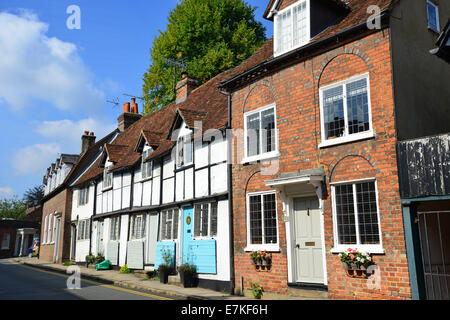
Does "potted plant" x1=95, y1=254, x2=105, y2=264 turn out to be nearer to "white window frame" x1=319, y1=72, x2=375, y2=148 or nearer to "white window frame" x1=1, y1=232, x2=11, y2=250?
"white window frame" x1=319, y1=72, x2=375, y2=148

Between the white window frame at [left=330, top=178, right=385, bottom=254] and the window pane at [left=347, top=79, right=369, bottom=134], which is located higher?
the window pane at [left=347, top=79, right=369, bottom=134]

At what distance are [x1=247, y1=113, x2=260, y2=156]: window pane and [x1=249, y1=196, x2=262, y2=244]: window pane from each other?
5.08 feet

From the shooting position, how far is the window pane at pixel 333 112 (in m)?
10.6

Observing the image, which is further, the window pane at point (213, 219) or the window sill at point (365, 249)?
the window pane at point (213, 219)

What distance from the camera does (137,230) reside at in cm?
2027

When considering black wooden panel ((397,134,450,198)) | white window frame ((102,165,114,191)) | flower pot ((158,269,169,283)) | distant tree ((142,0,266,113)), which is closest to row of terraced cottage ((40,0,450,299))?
black wooden panel ((397,134,450,198))

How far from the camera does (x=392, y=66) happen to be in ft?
31.6

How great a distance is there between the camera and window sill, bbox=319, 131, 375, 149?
9.75 meters

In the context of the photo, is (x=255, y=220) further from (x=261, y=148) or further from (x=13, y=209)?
(x=13, y=209)

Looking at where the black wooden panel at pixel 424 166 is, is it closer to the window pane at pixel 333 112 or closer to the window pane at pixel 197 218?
the window pane at pixel 333 112

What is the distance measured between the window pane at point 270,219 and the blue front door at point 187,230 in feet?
14.2

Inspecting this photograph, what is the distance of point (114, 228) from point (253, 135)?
42.4 feet

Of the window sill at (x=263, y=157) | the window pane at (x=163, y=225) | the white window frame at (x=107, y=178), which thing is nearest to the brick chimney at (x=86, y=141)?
the white window frame at (x=107, y=178)

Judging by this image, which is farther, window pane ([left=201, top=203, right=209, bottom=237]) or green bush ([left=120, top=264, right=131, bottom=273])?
green bush ([left=120, top=264, right=131, bottom=273])
